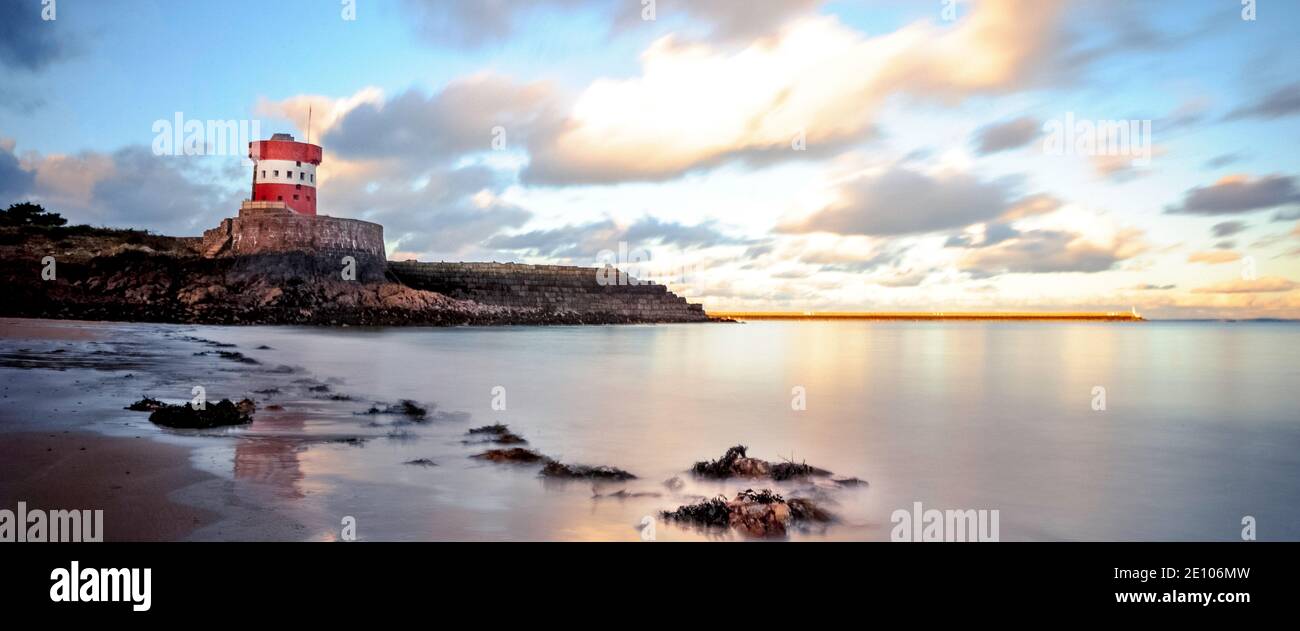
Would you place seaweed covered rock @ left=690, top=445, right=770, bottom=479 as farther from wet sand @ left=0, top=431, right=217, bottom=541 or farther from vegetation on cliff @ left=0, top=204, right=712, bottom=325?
vegetation on cliff @ left=0, top=204, right=712, bottom=325

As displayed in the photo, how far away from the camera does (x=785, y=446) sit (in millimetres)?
9578

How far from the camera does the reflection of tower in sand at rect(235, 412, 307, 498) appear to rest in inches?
222

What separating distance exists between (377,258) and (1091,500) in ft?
175

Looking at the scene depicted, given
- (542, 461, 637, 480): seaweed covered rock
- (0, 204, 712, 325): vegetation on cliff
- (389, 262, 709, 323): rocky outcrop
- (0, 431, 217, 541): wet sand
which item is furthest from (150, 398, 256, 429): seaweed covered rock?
(389, 262, 709, 323): rocky outcrop

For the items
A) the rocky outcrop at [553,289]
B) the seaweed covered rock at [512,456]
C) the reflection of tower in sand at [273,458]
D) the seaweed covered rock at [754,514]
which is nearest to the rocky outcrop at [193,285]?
the rocky outcrop at [553,289]

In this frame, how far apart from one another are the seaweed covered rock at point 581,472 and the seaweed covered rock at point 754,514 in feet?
4.51

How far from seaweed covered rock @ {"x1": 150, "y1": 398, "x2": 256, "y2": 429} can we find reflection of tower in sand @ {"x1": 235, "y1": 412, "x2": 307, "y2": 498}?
0.25 m

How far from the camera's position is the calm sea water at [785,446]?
569cm

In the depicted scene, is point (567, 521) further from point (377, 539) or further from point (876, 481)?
point (876, 481)

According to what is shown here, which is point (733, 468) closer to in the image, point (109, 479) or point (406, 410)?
point (109, 479)

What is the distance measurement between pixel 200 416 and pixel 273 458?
2.02 metres
